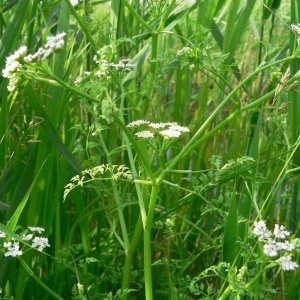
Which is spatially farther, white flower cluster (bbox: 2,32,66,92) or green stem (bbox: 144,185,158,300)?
green stem (bbox: 144,185,158,300)

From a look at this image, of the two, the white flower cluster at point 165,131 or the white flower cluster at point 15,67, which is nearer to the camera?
the white flower cluster at point 15,67

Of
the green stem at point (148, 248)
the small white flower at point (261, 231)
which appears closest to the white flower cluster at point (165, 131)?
the green stem at point (148, 248)

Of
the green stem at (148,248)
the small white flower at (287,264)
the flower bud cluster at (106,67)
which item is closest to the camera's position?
the small white flower at (287,264)

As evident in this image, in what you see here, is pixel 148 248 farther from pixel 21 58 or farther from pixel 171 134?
pixel 21 58

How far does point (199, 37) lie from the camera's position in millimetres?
1654

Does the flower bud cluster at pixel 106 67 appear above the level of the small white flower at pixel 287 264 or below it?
above

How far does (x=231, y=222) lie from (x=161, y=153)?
9.3 inches

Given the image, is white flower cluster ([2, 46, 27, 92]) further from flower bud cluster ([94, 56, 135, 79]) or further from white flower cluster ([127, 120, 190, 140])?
white flower cluster ([127, 120, 190, 140])

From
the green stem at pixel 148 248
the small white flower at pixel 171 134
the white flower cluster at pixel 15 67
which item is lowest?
the green stem at pixel 148 248

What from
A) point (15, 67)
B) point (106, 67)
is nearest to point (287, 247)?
point (106, 67)

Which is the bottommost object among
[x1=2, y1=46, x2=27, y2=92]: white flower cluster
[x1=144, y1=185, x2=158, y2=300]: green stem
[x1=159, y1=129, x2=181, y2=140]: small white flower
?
[x1=144, y1=185, x2=158, y2=300]: green stem

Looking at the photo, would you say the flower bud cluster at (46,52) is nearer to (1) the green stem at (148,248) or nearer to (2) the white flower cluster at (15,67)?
(2) the white flower cluster at (15,67)

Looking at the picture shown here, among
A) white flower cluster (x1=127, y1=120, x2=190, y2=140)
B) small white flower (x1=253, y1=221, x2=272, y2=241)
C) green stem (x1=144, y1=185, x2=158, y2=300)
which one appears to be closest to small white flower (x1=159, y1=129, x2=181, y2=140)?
white flower cluster (x1=127, y1=120, x2=190, y2=140)

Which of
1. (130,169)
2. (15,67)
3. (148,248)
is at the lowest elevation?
(148,248)
